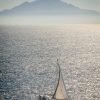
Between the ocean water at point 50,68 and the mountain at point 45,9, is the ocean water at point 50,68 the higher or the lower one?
the lower one

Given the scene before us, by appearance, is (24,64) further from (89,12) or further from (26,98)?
(89,12)

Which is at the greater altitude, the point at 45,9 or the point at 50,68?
the point at 45,9

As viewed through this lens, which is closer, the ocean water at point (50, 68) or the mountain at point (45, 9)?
the mountain at point (45, 9)

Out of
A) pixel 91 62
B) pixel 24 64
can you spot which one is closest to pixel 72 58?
pixel 91 62

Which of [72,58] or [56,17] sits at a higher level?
[56,17]

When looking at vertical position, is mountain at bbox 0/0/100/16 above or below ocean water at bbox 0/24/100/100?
above
